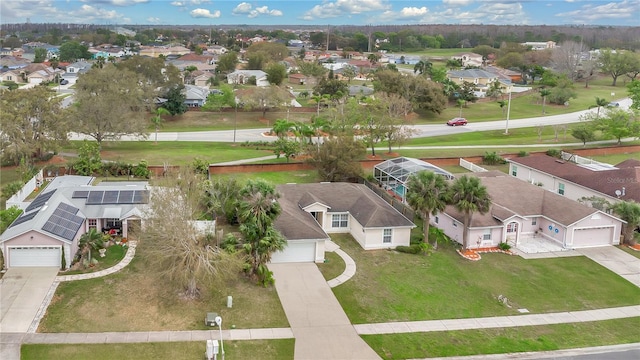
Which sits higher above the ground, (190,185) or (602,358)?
(190,185)

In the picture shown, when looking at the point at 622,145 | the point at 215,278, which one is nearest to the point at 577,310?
the point at 215,278

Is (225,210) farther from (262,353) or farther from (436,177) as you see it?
(262,353)

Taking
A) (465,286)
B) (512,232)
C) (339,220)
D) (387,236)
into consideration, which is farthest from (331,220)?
(512,232)

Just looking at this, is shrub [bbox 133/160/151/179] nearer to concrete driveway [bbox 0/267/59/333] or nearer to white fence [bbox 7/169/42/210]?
white fence [bbox 7/169/42/210]

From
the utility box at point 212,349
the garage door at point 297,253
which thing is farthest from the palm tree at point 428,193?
the utility box at point 212,349

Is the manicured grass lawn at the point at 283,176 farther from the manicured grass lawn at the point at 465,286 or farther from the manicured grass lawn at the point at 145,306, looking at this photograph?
the manicured grass lawn at the point at 145,306

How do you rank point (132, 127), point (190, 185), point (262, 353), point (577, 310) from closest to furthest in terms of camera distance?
1. point (262, 353)
2. point (577, 310)
3. point (190, 185)
4. point (132, 127)

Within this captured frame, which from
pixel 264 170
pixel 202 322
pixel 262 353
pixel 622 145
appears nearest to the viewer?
pixel 262 353
